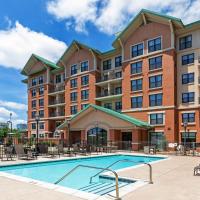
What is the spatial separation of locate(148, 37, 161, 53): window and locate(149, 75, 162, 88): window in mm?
3861

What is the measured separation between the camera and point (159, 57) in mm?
34656

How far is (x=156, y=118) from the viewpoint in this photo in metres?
34.2

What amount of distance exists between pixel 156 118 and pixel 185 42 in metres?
10.8

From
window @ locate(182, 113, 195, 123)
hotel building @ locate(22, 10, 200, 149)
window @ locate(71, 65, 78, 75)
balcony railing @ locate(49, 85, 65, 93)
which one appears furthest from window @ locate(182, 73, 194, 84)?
→ balcony railing @ locate(49, 85, 65, 93)

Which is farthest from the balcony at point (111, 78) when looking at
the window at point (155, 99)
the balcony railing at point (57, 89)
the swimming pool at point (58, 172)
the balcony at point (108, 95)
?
the swimming pool at point (58, 172)

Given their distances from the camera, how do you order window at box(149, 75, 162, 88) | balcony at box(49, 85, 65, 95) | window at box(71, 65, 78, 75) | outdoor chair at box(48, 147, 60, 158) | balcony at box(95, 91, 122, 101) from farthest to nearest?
1. balcony at box(49, 85, 65, 95)
2. window at box(71, 65, 78, 75)
3. balcony at box(95, 91, 122, 101)
4. window at box(149, 75, 162, 88)
5. outdoor chair at box(48, 147, 60, 158)

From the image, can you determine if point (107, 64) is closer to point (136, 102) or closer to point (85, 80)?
point (85, 80)

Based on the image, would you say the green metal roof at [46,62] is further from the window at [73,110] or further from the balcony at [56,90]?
the window at [73,110]

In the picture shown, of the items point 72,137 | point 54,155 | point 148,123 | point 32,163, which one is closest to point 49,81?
point 72,137

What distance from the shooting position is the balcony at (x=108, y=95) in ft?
130

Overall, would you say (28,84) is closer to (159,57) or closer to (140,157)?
(159,57)

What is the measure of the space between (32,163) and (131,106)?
71.0ft

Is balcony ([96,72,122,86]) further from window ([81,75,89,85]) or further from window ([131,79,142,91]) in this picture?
window ([131,79,142,91])

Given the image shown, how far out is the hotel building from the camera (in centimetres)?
3250
